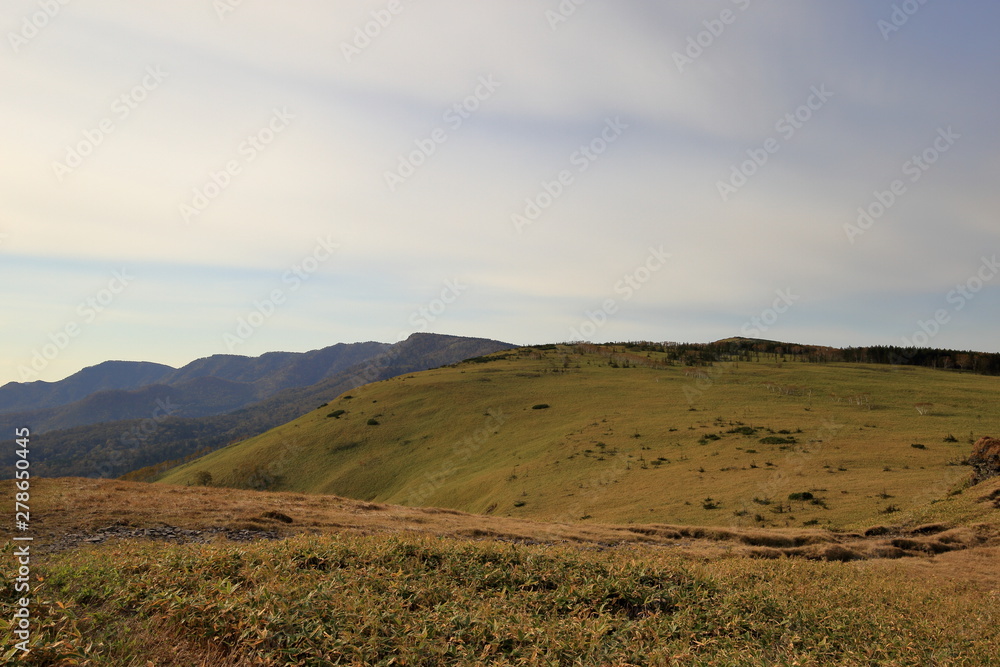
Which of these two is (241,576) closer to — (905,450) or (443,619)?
(443,619)

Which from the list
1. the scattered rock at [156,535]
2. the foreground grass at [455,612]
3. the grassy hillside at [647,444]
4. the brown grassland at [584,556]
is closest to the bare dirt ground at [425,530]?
the scattered rock at [156,535]

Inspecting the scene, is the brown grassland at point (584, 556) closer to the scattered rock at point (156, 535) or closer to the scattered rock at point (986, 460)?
the scattered rock at point (156, 535)

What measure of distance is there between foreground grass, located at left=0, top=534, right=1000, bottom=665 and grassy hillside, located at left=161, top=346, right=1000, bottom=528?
62.3 ft

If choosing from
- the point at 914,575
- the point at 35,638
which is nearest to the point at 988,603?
the point at 914,575

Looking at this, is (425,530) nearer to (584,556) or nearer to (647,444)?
(584,556)

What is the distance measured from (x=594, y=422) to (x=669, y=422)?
875 centimetres

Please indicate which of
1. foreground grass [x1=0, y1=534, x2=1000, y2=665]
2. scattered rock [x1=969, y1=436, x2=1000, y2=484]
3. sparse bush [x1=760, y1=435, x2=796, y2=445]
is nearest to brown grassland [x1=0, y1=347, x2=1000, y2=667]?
foreground grass [x1=0, y1=534, x2=1000, y2=665]

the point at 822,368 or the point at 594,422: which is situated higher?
the point at 822,368

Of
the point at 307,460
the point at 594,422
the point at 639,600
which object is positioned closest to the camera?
the point at 639,600

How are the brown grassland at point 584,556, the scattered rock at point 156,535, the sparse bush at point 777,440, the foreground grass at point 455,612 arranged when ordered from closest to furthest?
1. the foreground grass at point 455,612
2. the brown grassland at point 584,556
3. the scattered rock at point 156,535
4. the sparse bush at point 777,440

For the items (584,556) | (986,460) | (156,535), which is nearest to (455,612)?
(584,556)

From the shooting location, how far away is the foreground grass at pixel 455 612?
7.11 metres

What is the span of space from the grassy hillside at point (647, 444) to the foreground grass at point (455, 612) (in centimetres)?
1898

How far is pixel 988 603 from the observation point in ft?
42.7
